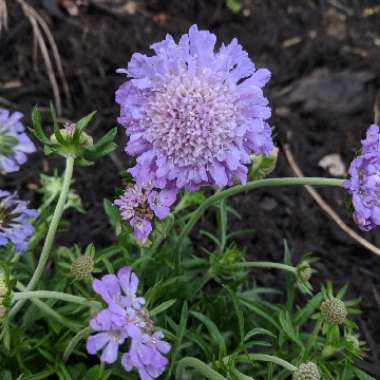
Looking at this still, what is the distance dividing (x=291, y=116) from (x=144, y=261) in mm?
1675

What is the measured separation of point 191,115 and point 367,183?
47 centimetres

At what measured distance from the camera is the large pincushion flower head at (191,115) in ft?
5.03

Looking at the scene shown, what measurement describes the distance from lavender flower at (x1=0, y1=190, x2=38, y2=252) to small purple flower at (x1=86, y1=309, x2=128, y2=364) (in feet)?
2.17

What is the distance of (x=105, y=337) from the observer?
1.42 meters

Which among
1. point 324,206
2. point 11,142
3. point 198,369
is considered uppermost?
point 11,142

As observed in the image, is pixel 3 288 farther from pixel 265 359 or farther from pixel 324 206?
pixel 324 206

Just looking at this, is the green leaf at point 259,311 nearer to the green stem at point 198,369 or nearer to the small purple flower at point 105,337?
the green stem at point 198,369

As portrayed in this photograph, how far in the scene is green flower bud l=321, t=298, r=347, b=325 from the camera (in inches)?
68.6

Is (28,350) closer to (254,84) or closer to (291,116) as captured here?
(254,84)

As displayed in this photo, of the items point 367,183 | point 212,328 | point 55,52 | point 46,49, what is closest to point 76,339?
point 212,328

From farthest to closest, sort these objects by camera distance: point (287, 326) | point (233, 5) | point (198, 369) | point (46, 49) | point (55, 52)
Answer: point (233, 5)
point (46, 49)
point (55, 52)
point (287, 326)
point (198, 369)

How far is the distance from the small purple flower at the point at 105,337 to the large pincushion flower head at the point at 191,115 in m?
0.35

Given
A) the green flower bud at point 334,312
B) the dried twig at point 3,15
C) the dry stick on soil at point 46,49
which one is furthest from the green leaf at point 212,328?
the dried twig at point 3,15

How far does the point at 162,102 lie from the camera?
5.10 feet
